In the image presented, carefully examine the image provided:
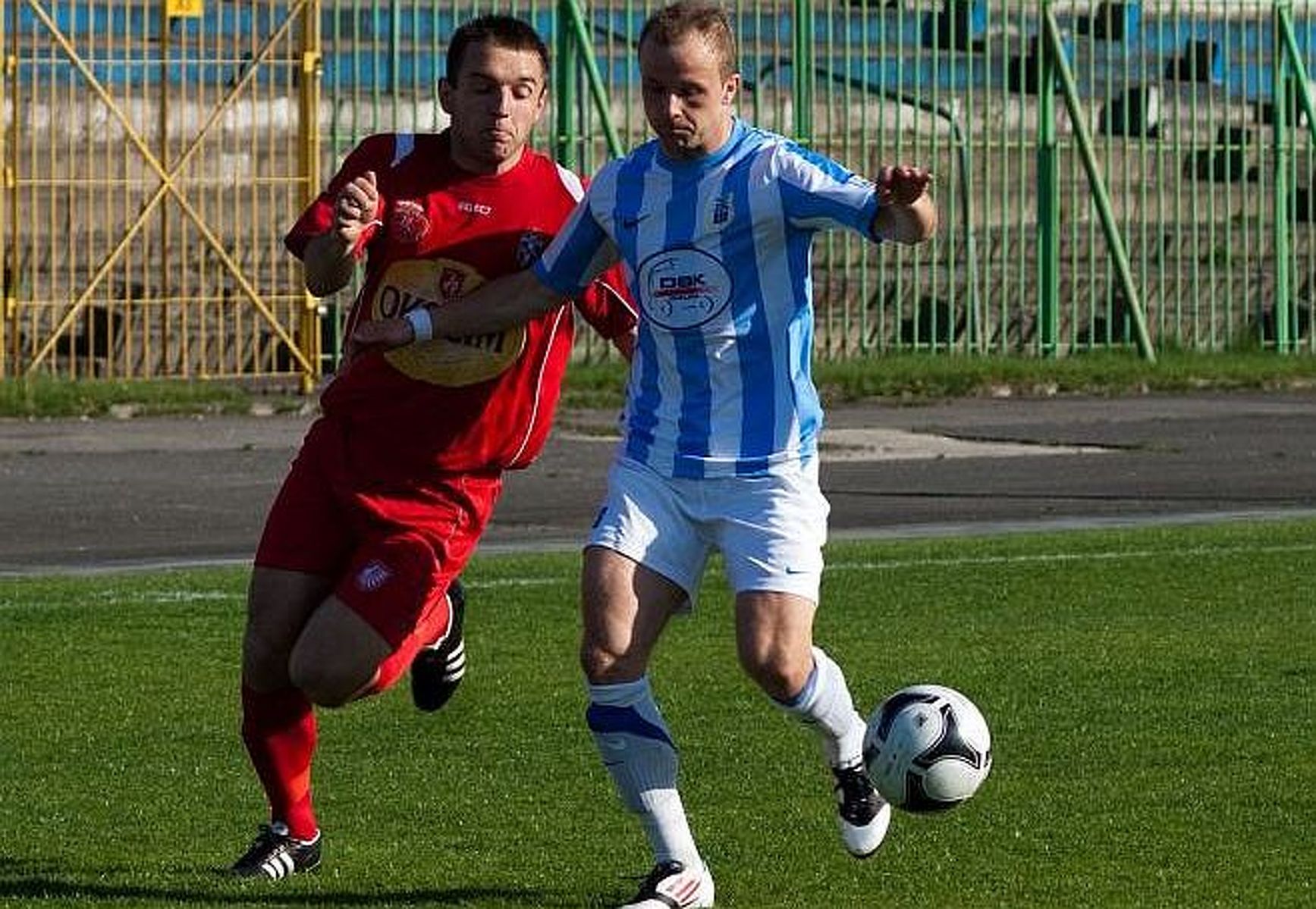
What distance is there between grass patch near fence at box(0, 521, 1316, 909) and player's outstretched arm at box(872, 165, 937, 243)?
140 cm

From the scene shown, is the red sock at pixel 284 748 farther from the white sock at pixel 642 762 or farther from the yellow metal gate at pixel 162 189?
the yellow metal gate at pixel 162 189

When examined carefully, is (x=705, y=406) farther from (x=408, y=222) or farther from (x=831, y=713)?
(x=408, y=222)

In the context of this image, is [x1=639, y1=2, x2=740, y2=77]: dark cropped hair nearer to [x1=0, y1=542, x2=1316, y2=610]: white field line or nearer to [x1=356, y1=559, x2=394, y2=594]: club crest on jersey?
[x1=356, y1=559, x2=394, y2=594]: club crest on jersey

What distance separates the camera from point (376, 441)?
760cm

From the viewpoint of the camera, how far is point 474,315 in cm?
733

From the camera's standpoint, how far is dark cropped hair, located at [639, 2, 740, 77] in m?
6.87

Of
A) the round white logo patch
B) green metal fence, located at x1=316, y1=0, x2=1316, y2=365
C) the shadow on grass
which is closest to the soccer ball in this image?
the shadow on grass

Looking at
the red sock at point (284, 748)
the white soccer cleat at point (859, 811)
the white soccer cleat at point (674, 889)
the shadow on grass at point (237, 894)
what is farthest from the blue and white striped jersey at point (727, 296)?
the red sock at point (284, 748)

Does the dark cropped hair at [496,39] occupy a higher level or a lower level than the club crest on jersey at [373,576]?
higher

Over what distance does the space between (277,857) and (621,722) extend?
0.95 meters

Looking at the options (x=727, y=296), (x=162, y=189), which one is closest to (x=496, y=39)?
(x=727, y=296)

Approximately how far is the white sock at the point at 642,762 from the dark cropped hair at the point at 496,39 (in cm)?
152

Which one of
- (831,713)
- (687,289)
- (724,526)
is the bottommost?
(831,713)

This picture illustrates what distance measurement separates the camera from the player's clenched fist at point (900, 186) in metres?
6.73
